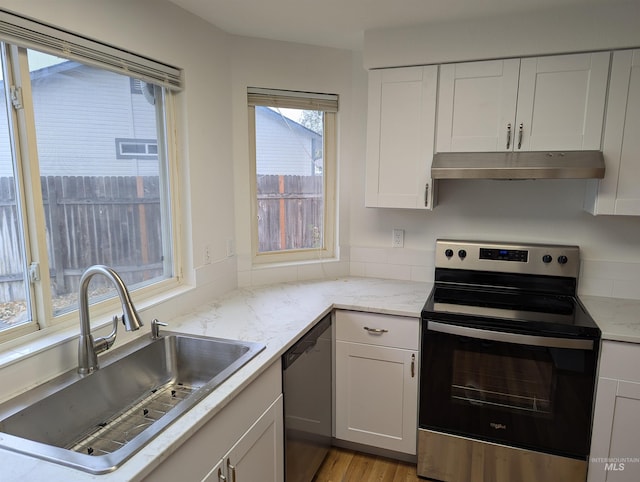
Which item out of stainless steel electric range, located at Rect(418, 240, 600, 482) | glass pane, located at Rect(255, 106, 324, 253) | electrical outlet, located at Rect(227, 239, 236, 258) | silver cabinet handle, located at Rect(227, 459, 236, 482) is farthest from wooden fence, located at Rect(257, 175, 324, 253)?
silver cabinet handle, located at Rect(227, 459, 236, 482)

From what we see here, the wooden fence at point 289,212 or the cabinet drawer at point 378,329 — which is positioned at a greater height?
the wooden fence at point 289,212

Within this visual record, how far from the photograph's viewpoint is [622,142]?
6.58ft

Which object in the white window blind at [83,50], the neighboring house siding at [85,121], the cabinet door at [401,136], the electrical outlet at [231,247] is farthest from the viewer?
the electrical outlet at [231,247]

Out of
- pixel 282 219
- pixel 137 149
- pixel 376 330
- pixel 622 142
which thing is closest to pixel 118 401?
pixel 137 149

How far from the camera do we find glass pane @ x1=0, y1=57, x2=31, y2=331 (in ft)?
4.49

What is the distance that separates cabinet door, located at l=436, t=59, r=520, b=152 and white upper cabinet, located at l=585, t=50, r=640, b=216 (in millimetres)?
423

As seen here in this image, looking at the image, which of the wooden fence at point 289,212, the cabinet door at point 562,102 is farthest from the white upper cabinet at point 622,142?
the wooden fence at point 289,212

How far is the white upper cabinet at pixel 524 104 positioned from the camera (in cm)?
203

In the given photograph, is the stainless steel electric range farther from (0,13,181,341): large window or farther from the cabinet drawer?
(0,13,181,341): large window

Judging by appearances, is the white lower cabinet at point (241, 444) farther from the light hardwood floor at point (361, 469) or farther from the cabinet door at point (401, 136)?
the cabinet door at point (401, 136)

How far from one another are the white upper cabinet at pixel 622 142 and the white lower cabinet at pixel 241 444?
1764 millimetres

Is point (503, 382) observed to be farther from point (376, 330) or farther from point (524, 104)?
point (524, 104)

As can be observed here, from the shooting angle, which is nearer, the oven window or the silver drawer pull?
the oven window

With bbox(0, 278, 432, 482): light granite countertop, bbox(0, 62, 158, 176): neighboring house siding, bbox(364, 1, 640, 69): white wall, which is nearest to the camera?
bbox(0, 278, 432, 482): light granite countertop
